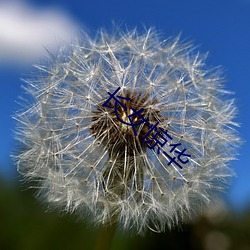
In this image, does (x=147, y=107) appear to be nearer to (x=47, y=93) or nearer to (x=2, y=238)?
(x=47, y=93)

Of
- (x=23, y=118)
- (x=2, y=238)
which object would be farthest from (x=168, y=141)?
(x=2, y=238)

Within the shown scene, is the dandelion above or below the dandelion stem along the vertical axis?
above

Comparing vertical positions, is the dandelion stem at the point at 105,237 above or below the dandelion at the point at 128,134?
below

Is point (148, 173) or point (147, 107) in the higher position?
point (147, 107)
